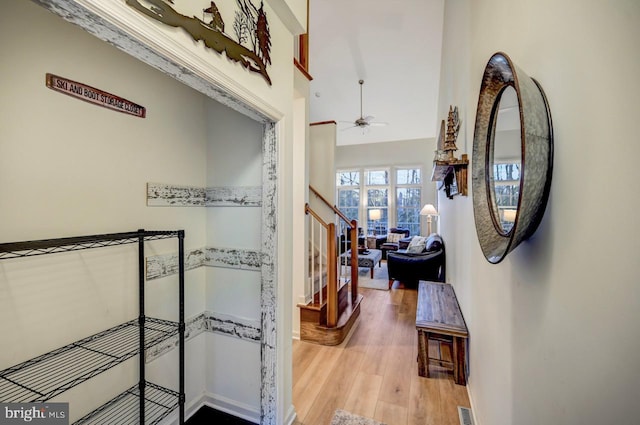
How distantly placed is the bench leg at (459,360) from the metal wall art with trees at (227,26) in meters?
2.47

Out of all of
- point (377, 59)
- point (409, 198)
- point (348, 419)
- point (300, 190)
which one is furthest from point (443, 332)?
point (409, 198)

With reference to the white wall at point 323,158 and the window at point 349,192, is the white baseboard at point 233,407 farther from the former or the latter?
the window at point 349,192

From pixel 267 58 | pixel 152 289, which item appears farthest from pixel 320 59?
pixel 152 289

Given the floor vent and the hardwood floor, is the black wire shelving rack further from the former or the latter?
the floor vent

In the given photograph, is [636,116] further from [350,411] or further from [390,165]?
[390,165]

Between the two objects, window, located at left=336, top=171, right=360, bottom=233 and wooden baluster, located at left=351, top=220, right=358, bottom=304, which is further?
window, located at left=336, top=171, right=360, bottom=233

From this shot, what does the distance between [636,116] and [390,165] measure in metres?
8.75

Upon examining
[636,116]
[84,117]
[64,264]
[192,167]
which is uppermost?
[84,117]

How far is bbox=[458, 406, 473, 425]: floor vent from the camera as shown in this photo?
5.78ft

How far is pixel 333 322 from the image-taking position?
2.81 m

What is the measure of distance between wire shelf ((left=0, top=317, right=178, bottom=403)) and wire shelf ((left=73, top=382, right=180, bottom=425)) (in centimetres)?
24

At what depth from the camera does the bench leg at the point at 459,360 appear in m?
2.14

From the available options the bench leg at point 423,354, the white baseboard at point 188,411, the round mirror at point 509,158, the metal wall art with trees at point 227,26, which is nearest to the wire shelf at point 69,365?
the white baseboard at point 188,411

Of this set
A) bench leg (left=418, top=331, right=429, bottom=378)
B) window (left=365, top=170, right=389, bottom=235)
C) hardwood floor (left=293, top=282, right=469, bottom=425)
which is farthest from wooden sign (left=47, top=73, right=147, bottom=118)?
window (left=365, top=170, right=389, bottom=235)
